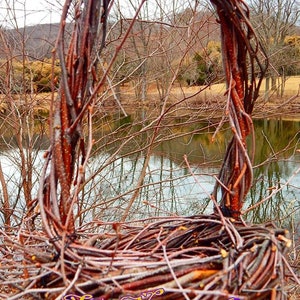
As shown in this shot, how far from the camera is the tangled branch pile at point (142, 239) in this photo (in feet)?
1.64

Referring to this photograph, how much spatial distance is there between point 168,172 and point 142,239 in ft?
13.2

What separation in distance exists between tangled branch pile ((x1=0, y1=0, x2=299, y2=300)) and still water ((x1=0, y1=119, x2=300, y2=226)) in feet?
4.76

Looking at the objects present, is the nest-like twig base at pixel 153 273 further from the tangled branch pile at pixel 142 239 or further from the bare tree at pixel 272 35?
the bare tree at pixel 272 35

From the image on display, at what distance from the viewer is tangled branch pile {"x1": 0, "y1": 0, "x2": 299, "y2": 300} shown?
1.64 feet

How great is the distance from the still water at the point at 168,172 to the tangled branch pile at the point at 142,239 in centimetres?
145

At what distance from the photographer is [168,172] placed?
15.4 feet

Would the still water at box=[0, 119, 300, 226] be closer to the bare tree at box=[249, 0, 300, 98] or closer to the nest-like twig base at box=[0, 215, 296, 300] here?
the bare tree at box=[249, 0, 300, 98]

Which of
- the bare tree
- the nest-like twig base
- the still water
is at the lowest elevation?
the still water

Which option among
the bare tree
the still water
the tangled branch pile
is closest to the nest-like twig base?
the tangled branch pile

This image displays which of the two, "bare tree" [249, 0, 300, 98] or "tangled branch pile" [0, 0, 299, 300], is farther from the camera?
"bare tree" [249, 0, 300, 98]

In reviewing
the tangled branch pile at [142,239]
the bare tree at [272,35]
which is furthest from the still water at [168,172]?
the tangled branch pile at [142,239]

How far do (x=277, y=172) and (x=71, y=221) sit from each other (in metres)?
5.29

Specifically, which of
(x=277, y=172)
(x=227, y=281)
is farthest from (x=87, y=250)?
(x=277, y=172)

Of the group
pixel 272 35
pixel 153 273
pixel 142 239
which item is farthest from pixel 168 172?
pixel 153 273
